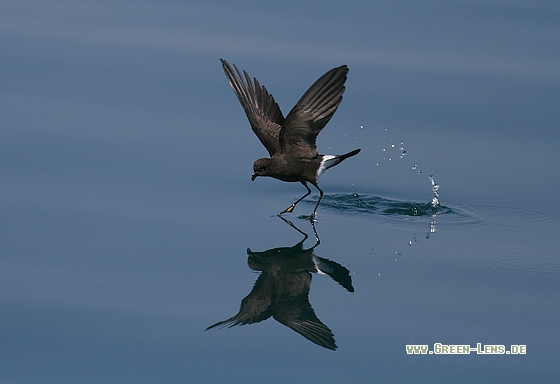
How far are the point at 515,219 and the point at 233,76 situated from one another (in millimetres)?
2870

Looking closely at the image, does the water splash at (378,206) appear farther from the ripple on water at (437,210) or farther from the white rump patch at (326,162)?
the white rump patch at (326,162)

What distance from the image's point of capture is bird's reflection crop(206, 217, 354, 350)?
522 cm

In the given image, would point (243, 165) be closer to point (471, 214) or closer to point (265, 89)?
point (265, 89)

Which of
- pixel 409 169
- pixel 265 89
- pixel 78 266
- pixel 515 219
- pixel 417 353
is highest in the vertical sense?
pixel 265 89

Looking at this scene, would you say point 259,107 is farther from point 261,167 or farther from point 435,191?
point 435,191

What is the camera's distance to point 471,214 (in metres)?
6.93

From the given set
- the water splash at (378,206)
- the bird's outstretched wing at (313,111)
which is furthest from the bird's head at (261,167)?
the water splash at (378,206)

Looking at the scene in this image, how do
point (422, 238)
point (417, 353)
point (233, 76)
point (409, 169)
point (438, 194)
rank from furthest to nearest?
point (233, 76), point (409, 169), point (438, 194), point (422, 238), point (417, 353)

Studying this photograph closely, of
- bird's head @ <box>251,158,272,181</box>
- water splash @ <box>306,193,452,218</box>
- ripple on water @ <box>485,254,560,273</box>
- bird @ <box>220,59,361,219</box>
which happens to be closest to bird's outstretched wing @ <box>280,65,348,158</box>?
bird @ <box>220,59,361,219</box>

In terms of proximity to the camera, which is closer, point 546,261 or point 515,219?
point 546,261

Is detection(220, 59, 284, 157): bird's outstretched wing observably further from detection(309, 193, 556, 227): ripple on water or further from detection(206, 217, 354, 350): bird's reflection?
detection(206, 217, 354, 350): bird's reflection

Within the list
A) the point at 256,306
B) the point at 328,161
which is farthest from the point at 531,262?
the point at 328,161

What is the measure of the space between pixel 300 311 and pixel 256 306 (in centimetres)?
26

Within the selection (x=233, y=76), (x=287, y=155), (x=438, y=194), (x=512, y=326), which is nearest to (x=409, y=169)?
(x=438, y=194)
